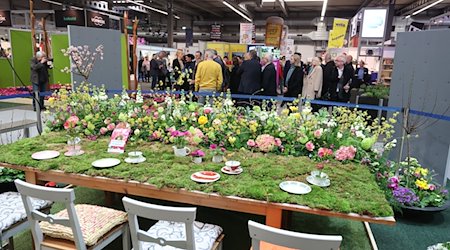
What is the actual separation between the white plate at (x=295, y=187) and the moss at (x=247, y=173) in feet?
0.13

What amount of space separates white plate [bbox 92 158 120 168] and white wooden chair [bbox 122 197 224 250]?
600 millimetres

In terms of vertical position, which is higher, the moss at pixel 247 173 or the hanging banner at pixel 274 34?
the hanging banner at pixel 274 34

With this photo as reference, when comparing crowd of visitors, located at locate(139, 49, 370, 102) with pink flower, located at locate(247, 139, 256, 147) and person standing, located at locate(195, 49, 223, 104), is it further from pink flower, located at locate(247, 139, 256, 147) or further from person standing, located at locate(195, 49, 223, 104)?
pink flower, located at locate(247, 139, 256, 147)

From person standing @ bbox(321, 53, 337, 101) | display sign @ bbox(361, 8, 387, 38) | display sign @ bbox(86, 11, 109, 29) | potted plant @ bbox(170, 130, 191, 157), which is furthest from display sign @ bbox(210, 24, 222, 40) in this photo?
potted plant @ bbox(170, 130, 191, 157)

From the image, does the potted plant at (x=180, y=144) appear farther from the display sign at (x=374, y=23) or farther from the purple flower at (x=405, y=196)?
the display sign at (x=374, y=23)

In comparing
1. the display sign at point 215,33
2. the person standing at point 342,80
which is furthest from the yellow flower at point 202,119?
the display sign at point 215,33

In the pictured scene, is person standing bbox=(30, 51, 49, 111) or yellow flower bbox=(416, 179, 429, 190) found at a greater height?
person standing bbox=(30, 51, 49, 111)

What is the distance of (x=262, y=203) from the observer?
1.90 metres

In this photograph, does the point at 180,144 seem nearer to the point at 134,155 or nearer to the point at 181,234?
the point at 134,155

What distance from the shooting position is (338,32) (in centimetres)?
1180

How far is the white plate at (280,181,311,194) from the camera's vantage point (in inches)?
78.5

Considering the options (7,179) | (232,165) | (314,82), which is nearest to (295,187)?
(232,165)

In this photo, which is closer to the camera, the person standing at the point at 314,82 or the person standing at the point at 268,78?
the person standing at the point at 268,78

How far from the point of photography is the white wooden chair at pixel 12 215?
2.04m
